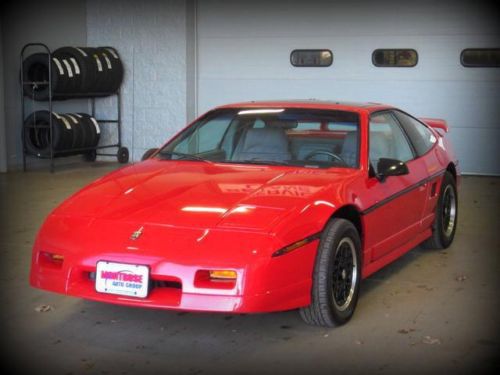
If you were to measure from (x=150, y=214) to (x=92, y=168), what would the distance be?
23.9ft

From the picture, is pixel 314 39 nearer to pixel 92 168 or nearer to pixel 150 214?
pixel 92 168

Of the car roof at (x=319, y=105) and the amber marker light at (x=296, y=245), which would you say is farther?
the car roof at (x=319, y=105)

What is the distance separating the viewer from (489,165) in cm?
982

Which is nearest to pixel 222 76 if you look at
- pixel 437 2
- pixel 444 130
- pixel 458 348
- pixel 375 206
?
pixel 437 2

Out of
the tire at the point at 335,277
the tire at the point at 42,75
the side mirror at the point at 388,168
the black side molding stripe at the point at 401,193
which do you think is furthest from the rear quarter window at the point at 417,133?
the tire at the point at 42,75

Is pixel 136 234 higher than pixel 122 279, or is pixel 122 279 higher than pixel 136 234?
pixel 136 234

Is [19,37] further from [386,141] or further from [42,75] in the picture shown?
[386,141]

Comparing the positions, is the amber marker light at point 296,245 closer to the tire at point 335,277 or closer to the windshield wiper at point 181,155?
the tire at point 335,277

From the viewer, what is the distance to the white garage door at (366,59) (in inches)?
385

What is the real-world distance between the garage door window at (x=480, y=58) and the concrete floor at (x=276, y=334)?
5.09m

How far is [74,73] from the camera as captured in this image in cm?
1060

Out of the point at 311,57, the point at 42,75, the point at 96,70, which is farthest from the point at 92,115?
the point at 311,57

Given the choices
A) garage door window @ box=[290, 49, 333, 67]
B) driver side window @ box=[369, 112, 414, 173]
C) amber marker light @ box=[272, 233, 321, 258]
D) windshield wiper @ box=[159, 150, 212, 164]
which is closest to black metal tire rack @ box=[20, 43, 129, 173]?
garage door window @ box=[290, 49, 333, 67]

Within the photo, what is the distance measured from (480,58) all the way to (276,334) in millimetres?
6914
